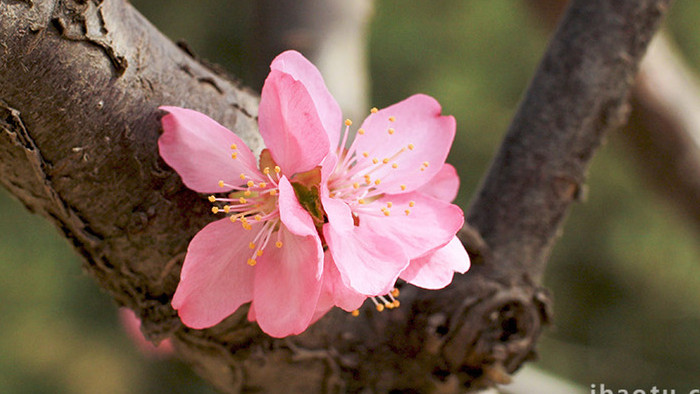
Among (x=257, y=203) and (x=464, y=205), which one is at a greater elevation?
(x=464, y=205)

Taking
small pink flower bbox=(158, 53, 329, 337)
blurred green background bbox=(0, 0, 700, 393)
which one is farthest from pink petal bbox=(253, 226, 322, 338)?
blurred green background bbox=(0, 0, 700, 393)

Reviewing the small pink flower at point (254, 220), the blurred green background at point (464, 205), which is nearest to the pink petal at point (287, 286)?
the small pink flower at point (254, 220)

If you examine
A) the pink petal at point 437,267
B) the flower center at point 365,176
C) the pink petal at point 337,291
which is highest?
the flower center at point 365,176

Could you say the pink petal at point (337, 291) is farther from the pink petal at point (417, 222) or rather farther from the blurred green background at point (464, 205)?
the blurred green background at point (464, 205)

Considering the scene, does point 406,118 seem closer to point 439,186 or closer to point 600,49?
point 439,186

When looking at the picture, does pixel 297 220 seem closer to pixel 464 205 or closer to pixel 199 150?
pixel 199 150

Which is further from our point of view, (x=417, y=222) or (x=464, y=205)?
(x=464, y=205)

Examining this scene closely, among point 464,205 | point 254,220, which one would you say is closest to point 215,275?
point 254,220
